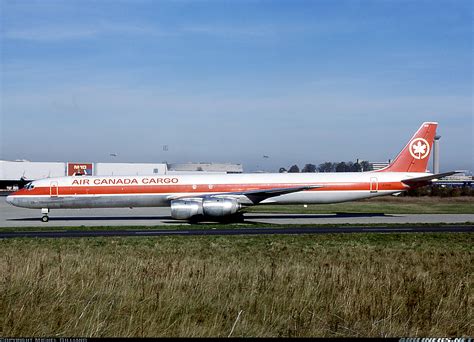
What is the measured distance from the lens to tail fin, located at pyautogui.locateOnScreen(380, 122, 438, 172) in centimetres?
4119

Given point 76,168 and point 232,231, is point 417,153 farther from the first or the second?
point 76,168

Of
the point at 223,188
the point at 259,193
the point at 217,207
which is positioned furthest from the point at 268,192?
the point at 217,207

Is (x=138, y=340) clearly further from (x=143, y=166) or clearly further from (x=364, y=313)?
(x=143, y=166)

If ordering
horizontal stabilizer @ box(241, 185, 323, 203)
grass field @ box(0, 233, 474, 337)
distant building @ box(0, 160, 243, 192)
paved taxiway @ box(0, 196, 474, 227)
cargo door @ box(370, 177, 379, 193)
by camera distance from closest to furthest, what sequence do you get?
grass field @ box(0, 233, 474, 337) < paved taxiway @ box(0, 196, 474, 227) < horizontal stabilizer @ box(241, 185, 323, 203) < cargo door @ box(370, 177, 379, 193) < distant building @ box(0, 160, 243, 192)

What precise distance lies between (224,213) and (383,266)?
76.3ft

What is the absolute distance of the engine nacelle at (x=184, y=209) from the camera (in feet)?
117

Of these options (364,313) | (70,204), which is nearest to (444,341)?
(364,313)

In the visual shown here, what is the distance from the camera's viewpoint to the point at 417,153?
41438 mm

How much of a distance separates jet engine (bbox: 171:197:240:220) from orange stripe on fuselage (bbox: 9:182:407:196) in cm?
316

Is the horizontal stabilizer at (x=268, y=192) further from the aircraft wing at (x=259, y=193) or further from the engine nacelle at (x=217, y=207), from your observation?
the engine nacelle at (x=217, y=207)

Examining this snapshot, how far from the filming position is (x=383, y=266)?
515 inches

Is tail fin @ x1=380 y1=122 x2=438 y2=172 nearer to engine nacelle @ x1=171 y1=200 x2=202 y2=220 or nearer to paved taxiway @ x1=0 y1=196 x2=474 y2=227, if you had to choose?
paved taxiway @ x1=0 y1=196 x2=474 y2=227

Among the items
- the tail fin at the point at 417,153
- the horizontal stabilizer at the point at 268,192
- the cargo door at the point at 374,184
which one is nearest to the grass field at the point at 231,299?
the horizontal stabilizer at the point at 268,192

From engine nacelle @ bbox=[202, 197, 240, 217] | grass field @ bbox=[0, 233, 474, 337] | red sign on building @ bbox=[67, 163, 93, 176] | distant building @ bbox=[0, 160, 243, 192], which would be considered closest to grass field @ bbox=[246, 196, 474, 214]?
engine nacelle @ bbox=[202, 197, 240, 217]
